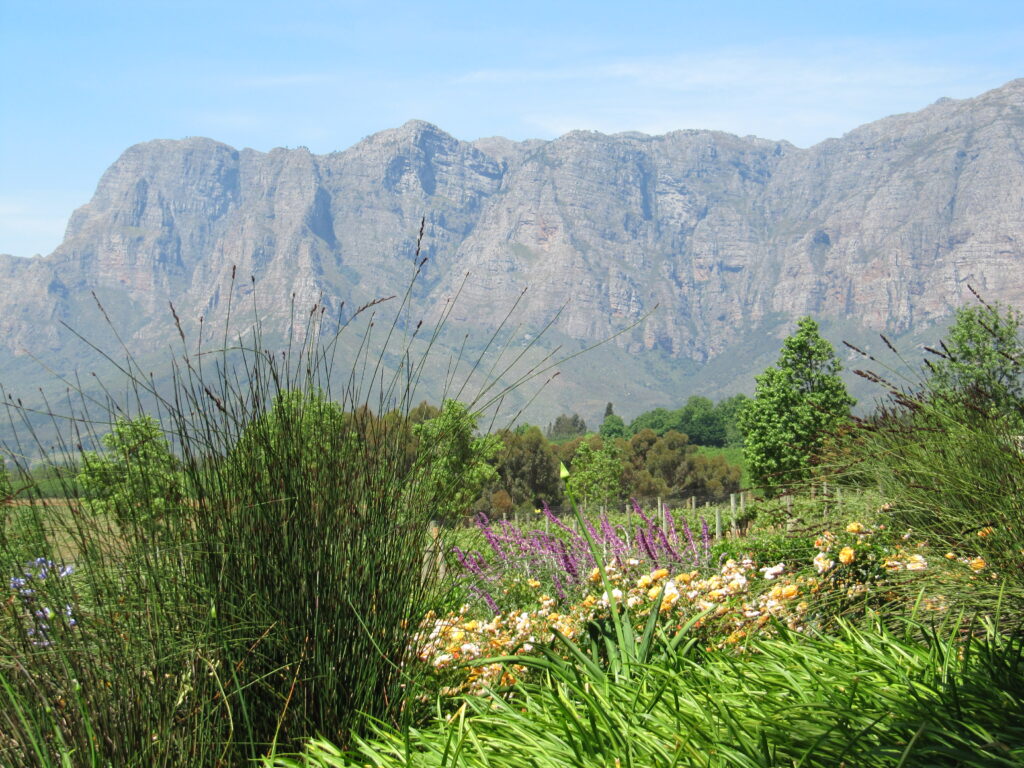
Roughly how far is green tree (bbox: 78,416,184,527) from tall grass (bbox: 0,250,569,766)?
1 cm

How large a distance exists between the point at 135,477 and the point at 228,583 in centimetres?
38

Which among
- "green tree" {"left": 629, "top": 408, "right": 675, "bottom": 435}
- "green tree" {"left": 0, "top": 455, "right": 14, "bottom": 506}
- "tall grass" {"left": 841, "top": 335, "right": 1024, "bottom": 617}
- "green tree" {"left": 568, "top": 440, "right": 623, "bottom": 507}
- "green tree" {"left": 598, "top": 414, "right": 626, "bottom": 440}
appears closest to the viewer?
"green tree" {"left": 0, "top": 455, "right": 14, "bottom": 506}

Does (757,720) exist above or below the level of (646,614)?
above

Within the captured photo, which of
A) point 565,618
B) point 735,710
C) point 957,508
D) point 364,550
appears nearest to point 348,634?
point 364,550

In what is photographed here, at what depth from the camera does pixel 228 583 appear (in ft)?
7.45

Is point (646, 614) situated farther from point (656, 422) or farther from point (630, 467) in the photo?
point (656, 422)

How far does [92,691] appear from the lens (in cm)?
191

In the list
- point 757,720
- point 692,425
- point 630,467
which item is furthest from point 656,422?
point 757,720

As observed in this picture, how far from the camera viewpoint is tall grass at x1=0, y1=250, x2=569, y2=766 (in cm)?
195

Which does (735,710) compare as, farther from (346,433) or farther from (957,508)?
(957,508)

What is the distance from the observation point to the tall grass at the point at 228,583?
1953 mm

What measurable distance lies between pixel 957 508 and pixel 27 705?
3.56 m

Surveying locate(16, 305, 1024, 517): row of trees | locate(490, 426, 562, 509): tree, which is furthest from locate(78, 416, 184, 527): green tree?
locate(490, 426, 562, 509): tree

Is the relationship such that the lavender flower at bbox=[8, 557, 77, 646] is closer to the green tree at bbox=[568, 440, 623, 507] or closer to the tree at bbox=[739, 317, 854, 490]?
the tree at bbox=[739, 317, 854, 490]
